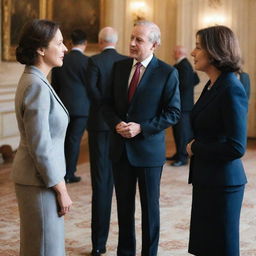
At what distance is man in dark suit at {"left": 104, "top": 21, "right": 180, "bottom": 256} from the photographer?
430cm

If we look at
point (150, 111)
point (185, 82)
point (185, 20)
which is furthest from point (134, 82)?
point (185, 20)

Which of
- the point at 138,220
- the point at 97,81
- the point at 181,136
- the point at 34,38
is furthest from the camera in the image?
the point at 181,136

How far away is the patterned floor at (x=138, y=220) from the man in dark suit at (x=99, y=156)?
0.22 metres

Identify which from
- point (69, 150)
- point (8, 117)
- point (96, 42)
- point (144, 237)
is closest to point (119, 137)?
point (144, 237)

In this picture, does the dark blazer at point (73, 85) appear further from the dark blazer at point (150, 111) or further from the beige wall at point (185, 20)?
the beige wall at point (185, 20)

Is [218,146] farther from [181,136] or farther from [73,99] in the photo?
[181,136]

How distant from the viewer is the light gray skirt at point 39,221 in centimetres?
311

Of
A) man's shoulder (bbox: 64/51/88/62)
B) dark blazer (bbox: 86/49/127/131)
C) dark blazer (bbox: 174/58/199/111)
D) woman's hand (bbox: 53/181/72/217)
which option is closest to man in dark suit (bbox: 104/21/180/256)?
dark blazer (bbox: 86/49/127/131)

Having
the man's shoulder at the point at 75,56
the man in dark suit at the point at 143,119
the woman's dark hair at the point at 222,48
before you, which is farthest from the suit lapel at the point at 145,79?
the man's shoulder at the point at 75,56

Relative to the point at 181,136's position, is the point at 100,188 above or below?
above

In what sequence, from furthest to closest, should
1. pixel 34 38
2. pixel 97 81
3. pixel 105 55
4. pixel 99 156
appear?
pixel 105 55
pixel 97 81
pixel 99 156
pixel 34 38

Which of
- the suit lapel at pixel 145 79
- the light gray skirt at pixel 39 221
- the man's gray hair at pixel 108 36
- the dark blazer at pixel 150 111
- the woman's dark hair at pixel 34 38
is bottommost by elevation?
the light gray skirt at pixel 39 221

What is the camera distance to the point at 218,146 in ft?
10.9

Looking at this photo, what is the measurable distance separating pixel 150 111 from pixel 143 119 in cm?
8
